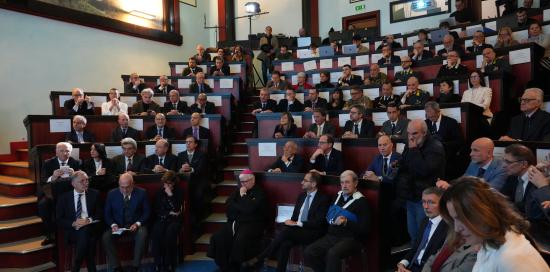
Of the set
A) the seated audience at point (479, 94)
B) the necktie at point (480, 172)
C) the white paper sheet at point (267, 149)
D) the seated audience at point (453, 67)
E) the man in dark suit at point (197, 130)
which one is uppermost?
the seated audience at point (453, 67)

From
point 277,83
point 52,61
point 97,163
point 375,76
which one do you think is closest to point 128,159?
point 97,163

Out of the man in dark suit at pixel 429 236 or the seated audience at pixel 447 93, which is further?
the seated audience at pixel 447 93

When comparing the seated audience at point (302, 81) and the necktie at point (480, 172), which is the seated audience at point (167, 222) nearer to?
the necktie at point (480, 172)

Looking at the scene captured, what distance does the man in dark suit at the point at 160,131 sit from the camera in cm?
620

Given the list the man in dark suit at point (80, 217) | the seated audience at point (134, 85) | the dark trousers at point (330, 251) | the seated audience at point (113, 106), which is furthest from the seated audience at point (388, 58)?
the man in dark suit at point (80, 217)

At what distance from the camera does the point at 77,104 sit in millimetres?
6566

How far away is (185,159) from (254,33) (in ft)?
27.6

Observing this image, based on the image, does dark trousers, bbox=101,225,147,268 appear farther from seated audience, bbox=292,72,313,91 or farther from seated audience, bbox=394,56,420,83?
seated audience, bbox=394,56,420,83

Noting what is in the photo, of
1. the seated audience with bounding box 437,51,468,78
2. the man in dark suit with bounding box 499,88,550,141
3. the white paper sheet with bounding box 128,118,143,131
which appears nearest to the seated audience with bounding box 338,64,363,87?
the seated audience with bounding box 437,51,468,78

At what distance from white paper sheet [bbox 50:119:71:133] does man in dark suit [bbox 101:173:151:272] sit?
1929 millimetres

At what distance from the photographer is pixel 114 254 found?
4191 mm

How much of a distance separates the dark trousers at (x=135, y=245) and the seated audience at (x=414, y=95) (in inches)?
148

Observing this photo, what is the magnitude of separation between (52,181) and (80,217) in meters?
0.54

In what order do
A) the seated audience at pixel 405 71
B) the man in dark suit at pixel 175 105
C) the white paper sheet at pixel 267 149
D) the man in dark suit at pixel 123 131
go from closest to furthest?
the white paper sheet at pixel 267 149, the man in dark suit at pixel 123 131, the seated audience at pixel 405 71, the man in dark suit at pixel 175 105
